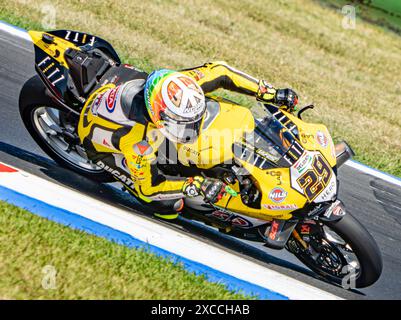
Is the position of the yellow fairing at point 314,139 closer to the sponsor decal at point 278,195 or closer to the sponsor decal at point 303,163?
the sponsor decal at point 303,163

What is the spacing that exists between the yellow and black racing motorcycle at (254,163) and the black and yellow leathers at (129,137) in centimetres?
15

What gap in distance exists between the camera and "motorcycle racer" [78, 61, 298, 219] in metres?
4.65

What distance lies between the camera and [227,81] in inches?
228

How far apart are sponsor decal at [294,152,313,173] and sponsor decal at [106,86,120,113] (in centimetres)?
163

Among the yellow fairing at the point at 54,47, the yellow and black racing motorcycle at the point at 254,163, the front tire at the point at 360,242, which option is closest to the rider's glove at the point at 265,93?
the yellow and black racing motorcycle at the point at 254,163

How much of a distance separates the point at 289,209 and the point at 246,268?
76 centimetres

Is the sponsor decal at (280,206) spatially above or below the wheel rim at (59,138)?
above

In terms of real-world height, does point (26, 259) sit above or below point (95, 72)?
below

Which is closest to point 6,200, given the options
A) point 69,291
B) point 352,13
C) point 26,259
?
point 26,259

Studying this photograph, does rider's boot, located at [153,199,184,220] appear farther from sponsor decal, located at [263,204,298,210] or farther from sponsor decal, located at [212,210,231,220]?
sponsor decal, located at [263,204,298,210]

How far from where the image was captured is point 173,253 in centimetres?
500

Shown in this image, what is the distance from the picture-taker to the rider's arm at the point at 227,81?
221 inches

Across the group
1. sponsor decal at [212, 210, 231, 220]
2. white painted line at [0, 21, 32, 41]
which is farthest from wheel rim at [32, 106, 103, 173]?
white painted line at [0, 21, 32, 41]

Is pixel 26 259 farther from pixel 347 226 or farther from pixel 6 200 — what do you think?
pixel 347 226
